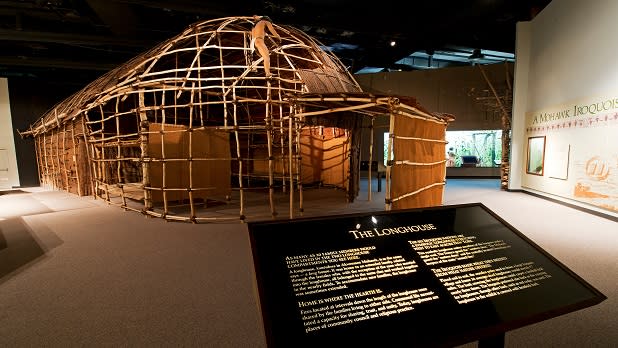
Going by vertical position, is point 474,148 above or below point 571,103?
below

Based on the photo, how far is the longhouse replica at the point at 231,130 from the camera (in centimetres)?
396

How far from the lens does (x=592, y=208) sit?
466 cm

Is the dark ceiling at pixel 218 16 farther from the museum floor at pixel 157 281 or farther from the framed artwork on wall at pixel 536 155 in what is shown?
the museum floor at pixel 157 281

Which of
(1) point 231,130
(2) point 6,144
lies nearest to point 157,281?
(1) point 231,130

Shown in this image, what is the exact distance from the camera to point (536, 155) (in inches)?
248

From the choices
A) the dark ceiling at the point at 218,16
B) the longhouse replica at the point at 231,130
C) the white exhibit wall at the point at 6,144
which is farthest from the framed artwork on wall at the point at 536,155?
the white exhibit wall at the point at 6,144

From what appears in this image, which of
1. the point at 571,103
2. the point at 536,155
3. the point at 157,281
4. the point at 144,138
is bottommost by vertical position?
the point at 157,281

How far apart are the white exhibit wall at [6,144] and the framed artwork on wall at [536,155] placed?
14523mm

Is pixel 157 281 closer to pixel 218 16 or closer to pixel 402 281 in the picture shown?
pixel 402 281

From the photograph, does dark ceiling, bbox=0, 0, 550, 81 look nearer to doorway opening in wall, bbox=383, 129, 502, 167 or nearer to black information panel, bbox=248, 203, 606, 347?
doorway opening in wall, bbox=383, 129, 502, 167

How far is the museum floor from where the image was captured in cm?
172

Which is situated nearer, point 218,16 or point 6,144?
point 218,16

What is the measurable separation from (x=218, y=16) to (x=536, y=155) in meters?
7.91

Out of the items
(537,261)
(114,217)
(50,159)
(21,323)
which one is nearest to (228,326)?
(21,323)
